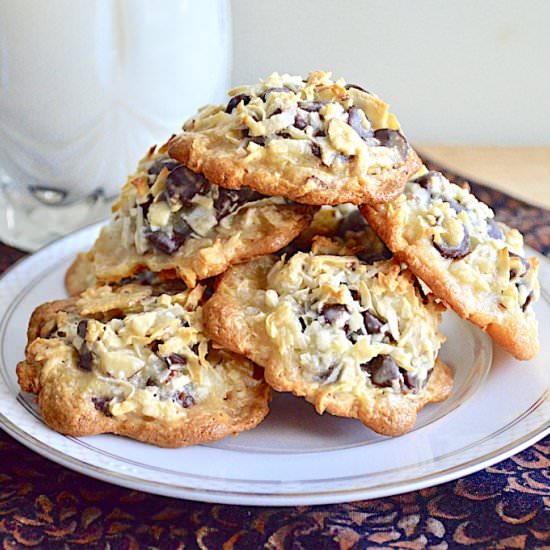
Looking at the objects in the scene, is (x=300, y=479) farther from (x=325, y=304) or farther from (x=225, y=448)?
(x=325, y=304)

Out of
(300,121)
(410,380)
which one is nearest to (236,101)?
(300,121)

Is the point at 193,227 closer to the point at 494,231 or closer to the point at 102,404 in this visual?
the point at 102,404

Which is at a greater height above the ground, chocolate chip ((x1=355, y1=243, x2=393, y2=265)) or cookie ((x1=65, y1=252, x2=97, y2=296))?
chocolate chip ((x1=355, y1=243, x2=393, y2=265))

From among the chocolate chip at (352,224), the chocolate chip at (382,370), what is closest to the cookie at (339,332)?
the chocolate chip at (382,370)

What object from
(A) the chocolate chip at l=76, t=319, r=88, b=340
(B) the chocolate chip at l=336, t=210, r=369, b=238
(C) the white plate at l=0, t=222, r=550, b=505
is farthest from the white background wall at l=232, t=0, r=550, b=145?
(A) the chocolate chip at l=76, t=319, r=88, b=340

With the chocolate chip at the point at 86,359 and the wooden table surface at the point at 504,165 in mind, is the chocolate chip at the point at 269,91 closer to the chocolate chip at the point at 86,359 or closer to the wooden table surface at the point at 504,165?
the chocolate chip at the point at 86,359

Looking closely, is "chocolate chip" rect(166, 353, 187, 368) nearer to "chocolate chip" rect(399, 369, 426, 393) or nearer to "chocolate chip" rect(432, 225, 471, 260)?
"chocolate chip" rect(399, 369, 426, 393)

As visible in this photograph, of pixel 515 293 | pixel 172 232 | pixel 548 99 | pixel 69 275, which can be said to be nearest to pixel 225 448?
pixel 172 232
